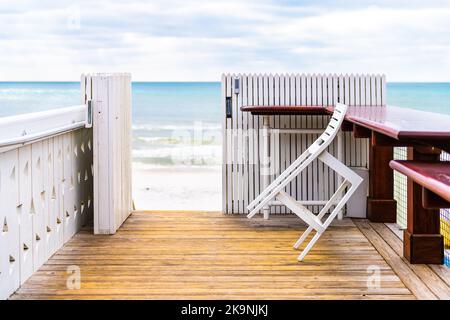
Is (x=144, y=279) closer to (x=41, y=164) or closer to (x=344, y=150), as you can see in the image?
(x=41, y=164)

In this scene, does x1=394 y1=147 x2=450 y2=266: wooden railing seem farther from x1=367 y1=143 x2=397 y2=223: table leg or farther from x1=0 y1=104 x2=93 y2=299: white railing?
x1=0 y1=104 x2=93 y2=299: white railing

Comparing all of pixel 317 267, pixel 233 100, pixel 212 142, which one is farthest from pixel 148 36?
pixel 317 267

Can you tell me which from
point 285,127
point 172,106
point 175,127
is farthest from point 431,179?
point 172,106

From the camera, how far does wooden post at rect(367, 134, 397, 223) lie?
613cm

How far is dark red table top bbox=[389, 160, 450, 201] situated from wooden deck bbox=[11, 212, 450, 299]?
90 cm

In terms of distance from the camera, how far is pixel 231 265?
14.5ft

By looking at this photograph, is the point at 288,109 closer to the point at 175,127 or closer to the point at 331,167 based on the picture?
the point at 331,167

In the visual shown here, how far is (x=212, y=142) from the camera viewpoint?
23453mm

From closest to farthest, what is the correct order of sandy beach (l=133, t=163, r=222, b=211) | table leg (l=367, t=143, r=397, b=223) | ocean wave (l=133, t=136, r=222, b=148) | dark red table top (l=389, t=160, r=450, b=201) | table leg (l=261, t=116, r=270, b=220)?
dark red table top (l=389, t=160, r=450, b=201), table leg (l=367, t=143, r=397, b=223), table leg (l=261, t=116, r=270, b=220), sandy beach (l=133, t=163, r=222, b=211), ocean wave (l=133, t=136, r=222, b=148)

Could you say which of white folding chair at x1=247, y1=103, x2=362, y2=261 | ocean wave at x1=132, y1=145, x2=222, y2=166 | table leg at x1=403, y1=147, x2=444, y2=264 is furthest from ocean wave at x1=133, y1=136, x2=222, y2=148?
table leg at x1=403, y1=147, x2=444, y2=264

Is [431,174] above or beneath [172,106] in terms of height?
beneath

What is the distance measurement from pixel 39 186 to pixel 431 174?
284 centimetres

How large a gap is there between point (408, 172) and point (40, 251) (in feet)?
8.96
